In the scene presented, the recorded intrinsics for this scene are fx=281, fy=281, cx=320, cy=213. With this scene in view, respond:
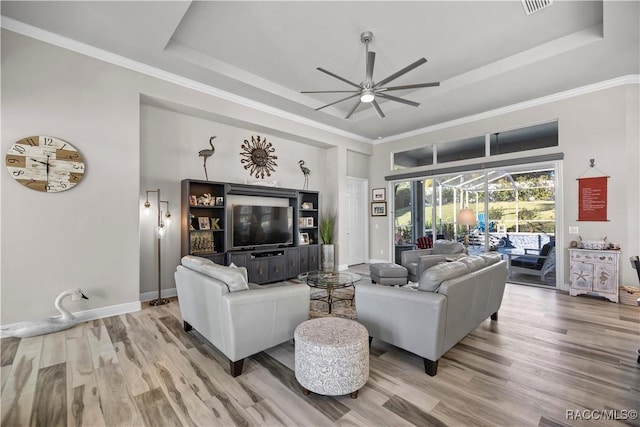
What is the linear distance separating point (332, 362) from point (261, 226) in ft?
12.2

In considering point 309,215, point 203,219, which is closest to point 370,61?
point 203,219

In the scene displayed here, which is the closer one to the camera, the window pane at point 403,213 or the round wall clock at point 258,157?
the round wall clock at point 258,157

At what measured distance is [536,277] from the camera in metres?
5.18

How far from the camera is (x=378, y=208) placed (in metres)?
7.54

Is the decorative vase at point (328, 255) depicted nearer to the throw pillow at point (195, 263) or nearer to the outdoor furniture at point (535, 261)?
the outdoor furniture at point (535, 261)

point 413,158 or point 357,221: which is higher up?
point 413,158

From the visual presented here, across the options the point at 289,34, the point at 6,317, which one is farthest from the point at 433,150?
the point at 6,317

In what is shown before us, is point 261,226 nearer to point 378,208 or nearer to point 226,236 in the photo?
point 226,236

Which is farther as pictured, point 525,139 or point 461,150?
point 461,150

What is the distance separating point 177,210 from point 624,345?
228 inches

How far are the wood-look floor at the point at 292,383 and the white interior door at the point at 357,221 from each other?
440 cm

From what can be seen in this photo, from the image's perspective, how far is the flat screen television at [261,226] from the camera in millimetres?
5004

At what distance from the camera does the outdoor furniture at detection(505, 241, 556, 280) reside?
4.97m

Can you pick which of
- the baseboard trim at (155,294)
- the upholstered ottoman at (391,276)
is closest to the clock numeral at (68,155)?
the baseboard trim at (155,294)
